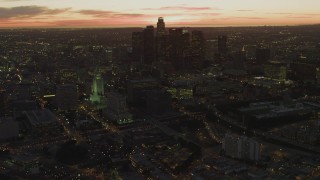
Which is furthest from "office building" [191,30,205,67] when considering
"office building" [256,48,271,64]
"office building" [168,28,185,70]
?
"office building" [256,48,271,64]

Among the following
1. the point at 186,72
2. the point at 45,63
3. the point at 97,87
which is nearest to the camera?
the point at 97,87

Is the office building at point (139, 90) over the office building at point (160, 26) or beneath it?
beneath

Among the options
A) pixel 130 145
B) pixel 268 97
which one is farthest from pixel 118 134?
pixel 268 97

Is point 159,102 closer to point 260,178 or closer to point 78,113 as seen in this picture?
point 78,113

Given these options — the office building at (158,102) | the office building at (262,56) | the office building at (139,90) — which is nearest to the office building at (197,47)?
the office building at (262,56)

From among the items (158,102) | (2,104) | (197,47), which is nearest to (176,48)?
(197,47)

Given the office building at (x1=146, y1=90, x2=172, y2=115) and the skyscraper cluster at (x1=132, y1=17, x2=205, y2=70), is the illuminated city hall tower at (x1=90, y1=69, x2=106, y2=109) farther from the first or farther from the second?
the skyscraper cluster at (x1=132, y1=17, x2=205, y2=70)

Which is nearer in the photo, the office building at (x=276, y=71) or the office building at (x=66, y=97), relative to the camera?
the office building at (x=66, y=97)

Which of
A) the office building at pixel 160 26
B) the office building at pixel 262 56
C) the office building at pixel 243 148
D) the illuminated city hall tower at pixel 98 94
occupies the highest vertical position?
the office building at pixel 160 26

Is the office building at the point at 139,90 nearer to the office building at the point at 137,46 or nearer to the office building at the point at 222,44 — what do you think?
the office building at the point at 137,46

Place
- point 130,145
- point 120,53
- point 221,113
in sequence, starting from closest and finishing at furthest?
point 130,145 < point 221,113 < point 120,53

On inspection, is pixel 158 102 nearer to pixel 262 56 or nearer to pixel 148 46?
pixel 148 46
